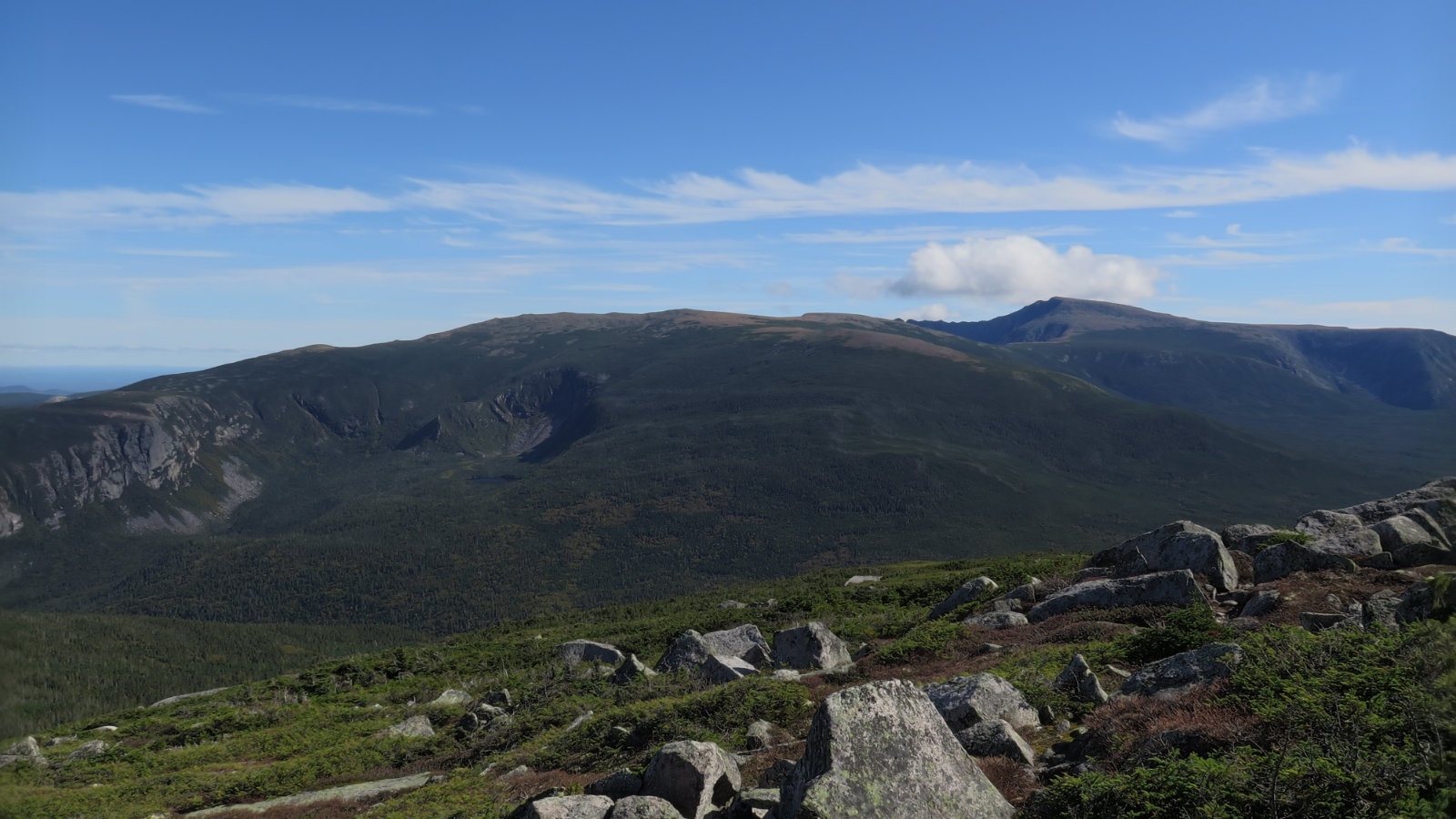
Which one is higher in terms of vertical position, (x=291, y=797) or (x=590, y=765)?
(x=590, y=765)

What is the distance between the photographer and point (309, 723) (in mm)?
35469

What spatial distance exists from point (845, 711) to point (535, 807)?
250 inches

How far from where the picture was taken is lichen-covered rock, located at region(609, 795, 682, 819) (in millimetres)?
12648

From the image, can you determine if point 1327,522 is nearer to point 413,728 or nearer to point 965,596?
point 965,596

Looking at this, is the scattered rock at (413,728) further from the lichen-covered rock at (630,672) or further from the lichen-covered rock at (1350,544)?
the lichen-covered rock at (1350,544)

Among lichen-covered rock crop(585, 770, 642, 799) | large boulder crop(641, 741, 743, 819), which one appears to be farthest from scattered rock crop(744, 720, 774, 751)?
lichen-covered rock crop(585, 770, 642, 799)

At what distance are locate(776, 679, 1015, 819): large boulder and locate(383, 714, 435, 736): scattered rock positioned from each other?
2423 cm

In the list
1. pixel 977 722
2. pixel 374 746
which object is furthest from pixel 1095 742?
pixel 374 746

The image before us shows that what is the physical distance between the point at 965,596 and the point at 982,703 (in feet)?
66.6

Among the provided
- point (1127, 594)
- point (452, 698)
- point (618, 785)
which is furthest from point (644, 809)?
point (452, 698)

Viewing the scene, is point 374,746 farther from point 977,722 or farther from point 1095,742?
point 1095,742

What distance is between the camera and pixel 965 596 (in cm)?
3528

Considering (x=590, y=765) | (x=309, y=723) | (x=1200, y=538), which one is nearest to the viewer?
(x=590, y=765)

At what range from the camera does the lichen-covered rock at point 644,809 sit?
12.6m
